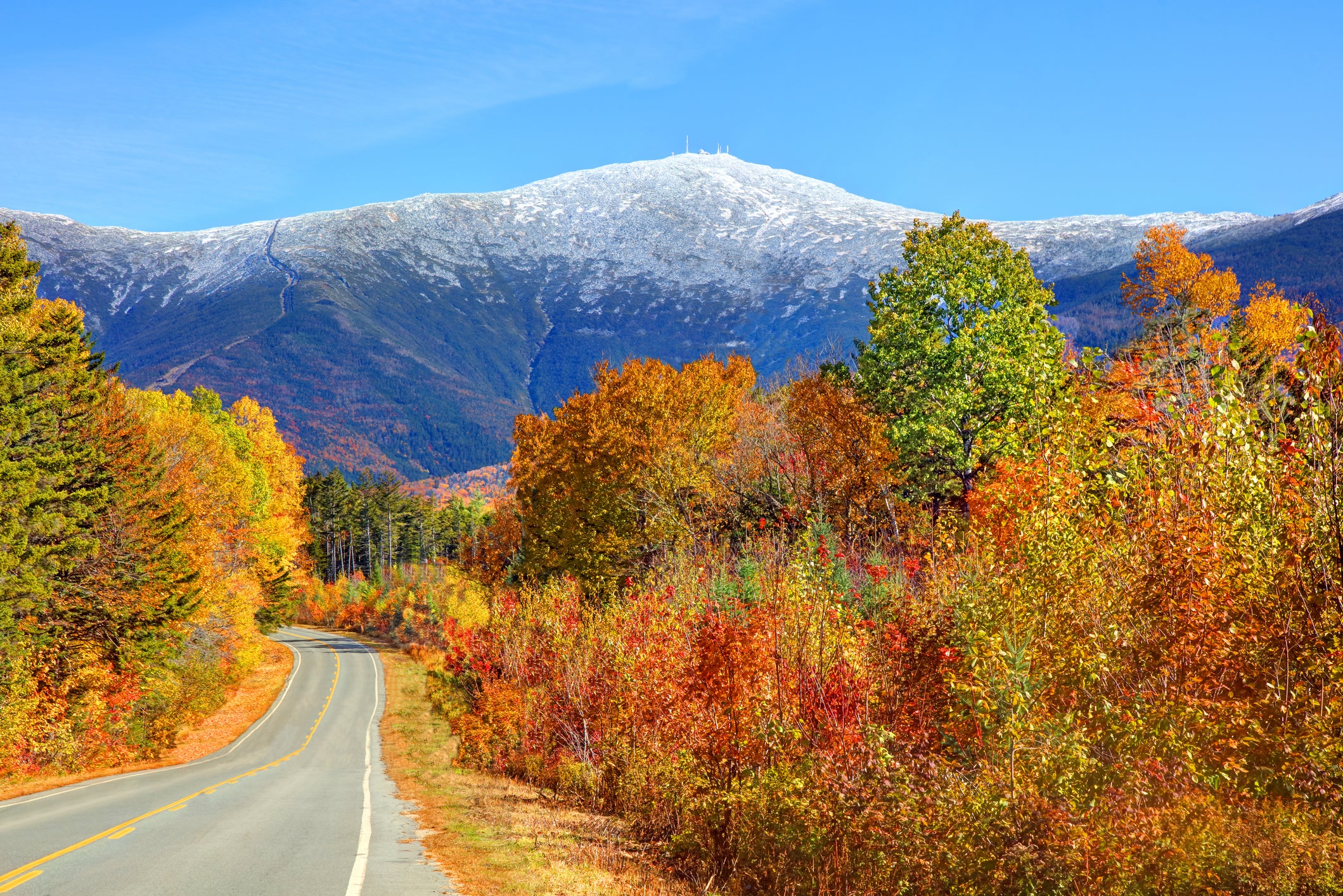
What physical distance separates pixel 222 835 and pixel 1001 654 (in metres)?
14.9

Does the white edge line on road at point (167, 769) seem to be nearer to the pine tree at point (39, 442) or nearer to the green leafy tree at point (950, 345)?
the pine tree at point (39, 442)

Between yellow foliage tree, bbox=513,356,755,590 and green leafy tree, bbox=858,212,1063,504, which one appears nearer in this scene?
green leafy tree, bbox=858,212,1063,504

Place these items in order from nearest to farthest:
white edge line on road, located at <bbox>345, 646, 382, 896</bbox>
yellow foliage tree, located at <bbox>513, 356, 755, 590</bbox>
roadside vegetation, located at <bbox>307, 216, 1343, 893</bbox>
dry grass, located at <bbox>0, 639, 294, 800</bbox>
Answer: roadside vegetation, located at <bbox>307, 216, 1343, 893</bbox> → white edge line on road, located at <bbox>345, 646, 382, 896</bbox> → dry grass, located at <bbox>0, 639, 294, 800</bbox> → yellow foliage tree, located at <bbox>513, 356, 755, 590</bbox>

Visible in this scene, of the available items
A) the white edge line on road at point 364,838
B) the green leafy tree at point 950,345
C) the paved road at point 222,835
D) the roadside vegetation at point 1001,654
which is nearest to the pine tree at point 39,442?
the paved road at point 222,835

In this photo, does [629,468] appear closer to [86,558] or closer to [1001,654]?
[86,558]

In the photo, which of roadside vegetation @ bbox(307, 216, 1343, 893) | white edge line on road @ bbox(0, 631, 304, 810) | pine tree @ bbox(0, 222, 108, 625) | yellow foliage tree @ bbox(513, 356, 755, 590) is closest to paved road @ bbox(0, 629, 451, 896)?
white edge line on road @ bbox(0, 631, 304, 810)

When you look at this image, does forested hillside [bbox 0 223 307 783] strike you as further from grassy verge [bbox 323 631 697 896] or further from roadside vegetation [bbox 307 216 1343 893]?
roadside vegetation [bbox 307 216 1343 893]

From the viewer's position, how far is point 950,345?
31.5 meters

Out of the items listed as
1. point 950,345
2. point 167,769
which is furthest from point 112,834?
point 950,345

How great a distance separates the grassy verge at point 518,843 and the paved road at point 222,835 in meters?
0.67

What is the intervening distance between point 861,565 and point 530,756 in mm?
13154

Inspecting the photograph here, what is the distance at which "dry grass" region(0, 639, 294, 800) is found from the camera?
27547 mm

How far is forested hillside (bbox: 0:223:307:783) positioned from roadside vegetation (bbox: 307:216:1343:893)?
12.7 m

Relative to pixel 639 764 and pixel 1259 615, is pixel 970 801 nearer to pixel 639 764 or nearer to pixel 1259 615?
pixel 1259 615
